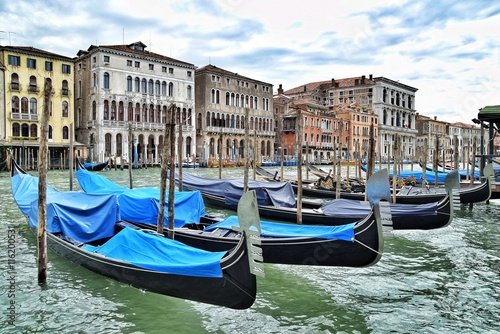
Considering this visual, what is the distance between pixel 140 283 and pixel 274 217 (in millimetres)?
4569

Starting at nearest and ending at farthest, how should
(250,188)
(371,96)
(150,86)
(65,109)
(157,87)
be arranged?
(250,188), (65,109), (150,86), (157,87), (371,96)

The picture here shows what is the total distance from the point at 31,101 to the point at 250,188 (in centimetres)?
1945

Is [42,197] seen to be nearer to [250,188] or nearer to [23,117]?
[250,188]

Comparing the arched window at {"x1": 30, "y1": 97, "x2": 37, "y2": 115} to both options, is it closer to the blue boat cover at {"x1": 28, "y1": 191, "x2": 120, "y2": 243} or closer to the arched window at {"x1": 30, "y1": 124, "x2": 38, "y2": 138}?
the arched window at {"x1": 30, "y1": 124, "x2": 38, "y2": 138}

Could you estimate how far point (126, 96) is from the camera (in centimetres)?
2667

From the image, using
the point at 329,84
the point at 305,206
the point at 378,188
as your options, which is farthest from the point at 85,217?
the point at 329,84

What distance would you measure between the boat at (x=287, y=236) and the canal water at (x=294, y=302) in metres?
0.31

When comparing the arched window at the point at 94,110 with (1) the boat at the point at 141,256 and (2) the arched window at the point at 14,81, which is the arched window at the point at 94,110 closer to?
(2) the arched window at the point at 14,81

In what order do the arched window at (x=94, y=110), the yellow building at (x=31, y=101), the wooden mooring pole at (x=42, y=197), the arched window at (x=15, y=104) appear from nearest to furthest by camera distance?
the wooden mooring pole at (x=42, y=197) < the yellow building at (x=31, y=101) < the arched window at (x=15, y=104) < the arched window at (x=94, y=110)

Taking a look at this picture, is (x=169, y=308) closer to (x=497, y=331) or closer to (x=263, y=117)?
(x=497, y=331)

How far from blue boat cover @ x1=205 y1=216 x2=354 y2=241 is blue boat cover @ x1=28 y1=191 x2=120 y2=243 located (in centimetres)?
129

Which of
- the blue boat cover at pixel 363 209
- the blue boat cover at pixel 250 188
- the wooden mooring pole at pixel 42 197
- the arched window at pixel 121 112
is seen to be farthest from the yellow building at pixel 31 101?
the wooden mooring pole at pixel 42 197

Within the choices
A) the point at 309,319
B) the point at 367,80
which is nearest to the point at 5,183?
the point at 309,319

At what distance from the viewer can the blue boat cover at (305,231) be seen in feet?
14.4
